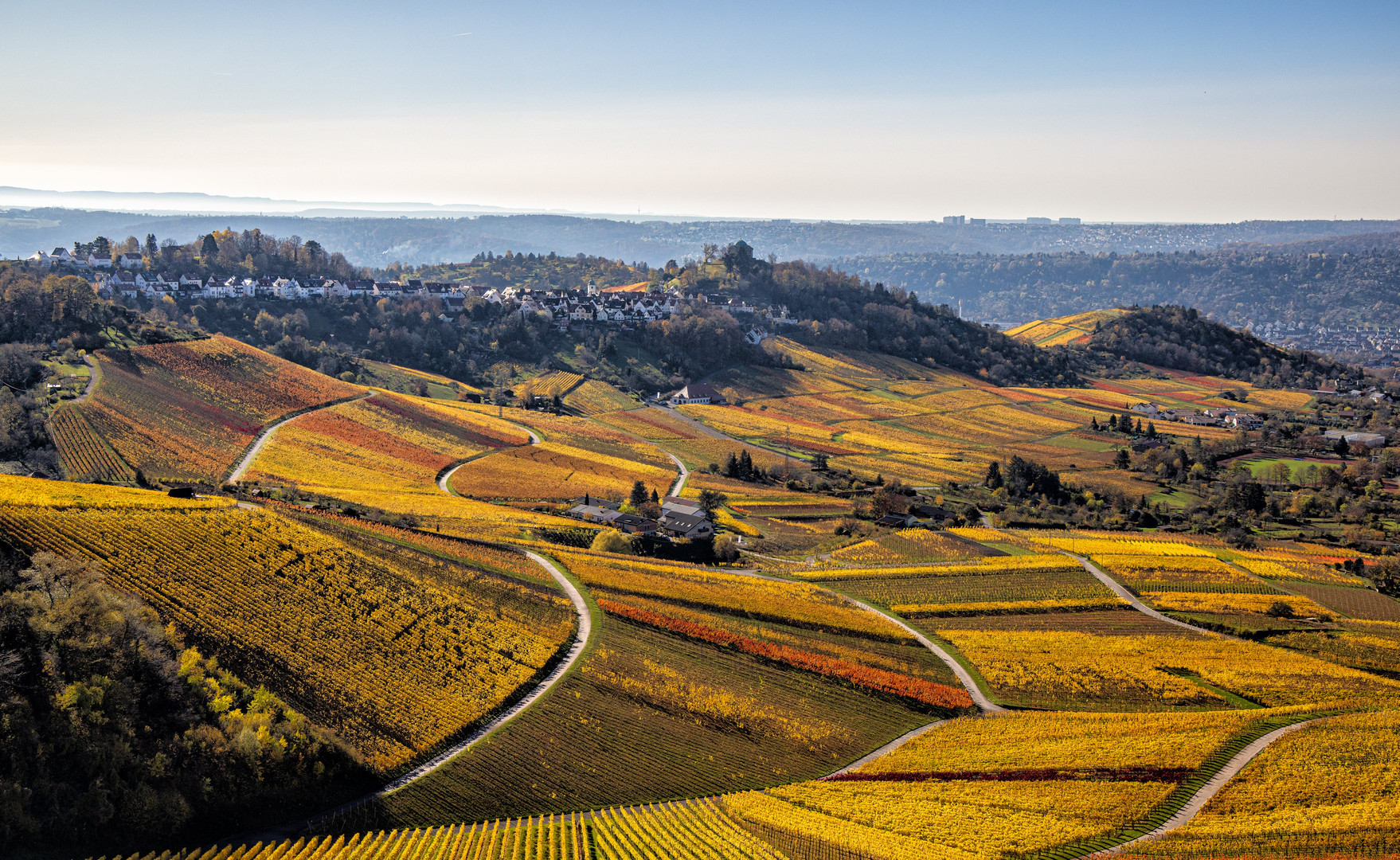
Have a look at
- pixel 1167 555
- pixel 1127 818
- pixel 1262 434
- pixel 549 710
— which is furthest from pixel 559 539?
pixel 1262 434

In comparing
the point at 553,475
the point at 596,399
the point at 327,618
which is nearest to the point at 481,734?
the point at 327,618

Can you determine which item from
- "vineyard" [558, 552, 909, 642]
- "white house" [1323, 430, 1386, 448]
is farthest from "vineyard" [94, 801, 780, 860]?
"white house" [1323, 430, 1386, 448]

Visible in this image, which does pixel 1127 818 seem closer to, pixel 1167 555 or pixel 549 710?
pixel 549 710

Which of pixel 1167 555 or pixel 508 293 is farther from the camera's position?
pixel 508 293

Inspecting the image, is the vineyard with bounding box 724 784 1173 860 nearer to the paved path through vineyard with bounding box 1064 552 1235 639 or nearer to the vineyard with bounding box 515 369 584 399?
the paved path through vineyard with bounding box 1064 552 1235 639

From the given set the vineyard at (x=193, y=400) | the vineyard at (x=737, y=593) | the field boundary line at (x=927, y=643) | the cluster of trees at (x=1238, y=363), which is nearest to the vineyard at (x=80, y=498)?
the vineyard at (x=193, y=400)

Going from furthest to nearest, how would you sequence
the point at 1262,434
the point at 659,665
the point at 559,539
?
1. the point at 1262,434
2. the point at 559,539
3. the point at 659,665
